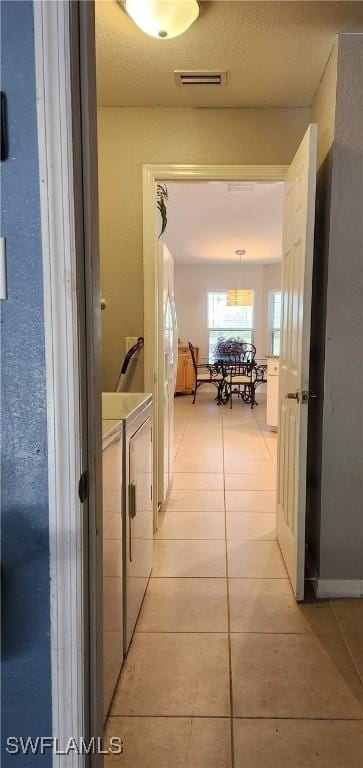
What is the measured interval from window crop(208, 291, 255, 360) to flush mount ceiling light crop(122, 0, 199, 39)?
7576 mm

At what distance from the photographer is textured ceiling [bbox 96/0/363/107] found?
5.79 ft

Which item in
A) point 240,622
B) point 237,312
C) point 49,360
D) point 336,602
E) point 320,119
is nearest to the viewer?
point 49,360

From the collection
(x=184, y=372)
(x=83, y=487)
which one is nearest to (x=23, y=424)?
(x=83, y=487)

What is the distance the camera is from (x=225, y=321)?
9359 millimetres

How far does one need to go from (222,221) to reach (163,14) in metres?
4.18

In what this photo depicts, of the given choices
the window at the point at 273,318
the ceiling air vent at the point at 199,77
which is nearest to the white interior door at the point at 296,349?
the ceiling air vent at the point at 199,77

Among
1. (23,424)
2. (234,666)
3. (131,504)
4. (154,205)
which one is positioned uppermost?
(154,205)

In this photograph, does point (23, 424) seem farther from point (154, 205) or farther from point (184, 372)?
point (184, 372)

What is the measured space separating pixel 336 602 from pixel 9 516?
1.75 meters

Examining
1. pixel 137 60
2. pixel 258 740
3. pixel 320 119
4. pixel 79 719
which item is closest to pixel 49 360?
pixel 79 719

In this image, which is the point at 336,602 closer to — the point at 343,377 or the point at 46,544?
the point at 343,377

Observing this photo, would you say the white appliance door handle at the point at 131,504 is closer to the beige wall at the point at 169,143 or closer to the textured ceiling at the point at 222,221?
the beige wall at the point at 169,143

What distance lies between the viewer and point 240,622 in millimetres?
1939

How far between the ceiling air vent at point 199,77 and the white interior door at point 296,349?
21.1 inches
